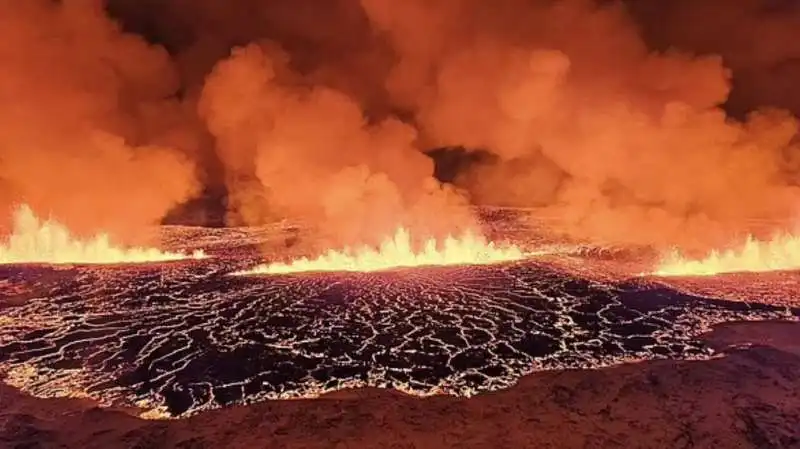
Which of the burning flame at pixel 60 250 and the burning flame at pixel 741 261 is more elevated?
the burning flame at pixel 60 250

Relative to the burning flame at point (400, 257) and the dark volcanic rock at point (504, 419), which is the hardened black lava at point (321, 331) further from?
the burning flame at point (400, 257)

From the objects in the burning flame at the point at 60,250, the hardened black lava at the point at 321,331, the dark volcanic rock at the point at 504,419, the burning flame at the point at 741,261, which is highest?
the burning flame at the point at 60,250

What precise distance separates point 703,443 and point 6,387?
10.3 meters

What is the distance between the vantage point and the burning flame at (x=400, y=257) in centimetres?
2205

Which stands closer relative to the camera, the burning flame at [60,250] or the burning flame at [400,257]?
the burning flame at [400,257]

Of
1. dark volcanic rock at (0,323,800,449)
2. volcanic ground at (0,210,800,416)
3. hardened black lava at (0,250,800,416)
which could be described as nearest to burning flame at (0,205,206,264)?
volcanic ground at (0,210,800,416)

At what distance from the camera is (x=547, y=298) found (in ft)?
52.5

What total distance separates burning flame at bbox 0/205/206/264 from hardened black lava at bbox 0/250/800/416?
5.71 m

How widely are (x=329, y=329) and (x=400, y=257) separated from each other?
11325mm

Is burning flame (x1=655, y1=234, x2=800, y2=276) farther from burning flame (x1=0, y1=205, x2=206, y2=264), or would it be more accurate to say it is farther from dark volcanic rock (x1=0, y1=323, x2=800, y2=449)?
burning flame (x1=0, y1=205, x2=206, y2=264)

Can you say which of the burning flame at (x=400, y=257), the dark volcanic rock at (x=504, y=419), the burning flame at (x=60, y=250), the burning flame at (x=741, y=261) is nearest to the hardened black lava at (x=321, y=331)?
the dark volcanic rock at (x=504, y=419)

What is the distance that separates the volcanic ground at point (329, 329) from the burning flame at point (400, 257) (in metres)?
1.85

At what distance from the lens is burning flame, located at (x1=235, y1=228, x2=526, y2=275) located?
22.0 metres

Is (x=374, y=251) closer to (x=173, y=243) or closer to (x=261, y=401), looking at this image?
(x=173, y=243)
